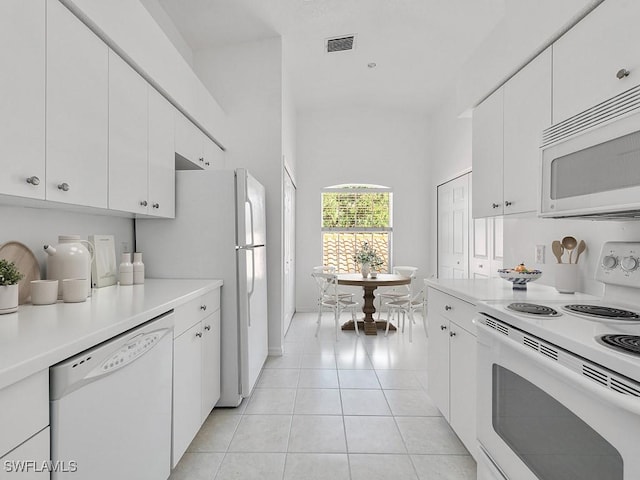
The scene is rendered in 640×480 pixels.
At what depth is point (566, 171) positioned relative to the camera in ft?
4.53

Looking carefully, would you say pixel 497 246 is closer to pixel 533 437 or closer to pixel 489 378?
pixel 489 378

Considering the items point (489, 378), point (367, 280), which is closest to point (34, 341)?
point (489, 378)

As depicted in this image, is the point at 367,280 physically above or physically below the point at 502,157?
below

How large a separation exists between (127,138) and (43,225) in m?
0.60

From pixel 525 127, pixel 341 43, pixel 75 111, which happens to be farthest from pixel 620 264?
pixel 341 43

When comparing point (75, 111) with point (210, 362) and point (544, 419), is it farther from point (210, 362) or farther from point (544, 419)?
point (544, 419)

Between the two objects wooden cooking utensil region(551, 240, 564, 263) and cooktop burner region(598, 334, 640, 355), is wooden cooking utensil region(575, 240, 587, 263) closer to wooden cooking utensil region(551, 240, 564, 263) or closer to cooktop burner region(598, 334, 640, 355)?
wooden cooking utensil region(551, 240, 564, 263)

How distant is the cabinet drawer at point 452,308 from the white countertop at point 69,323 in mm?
1433

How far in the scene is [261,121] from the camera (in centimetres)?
353

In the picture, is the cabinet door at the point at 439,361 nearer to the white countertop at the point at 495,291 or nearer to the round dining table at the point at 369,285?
the white countertop at the point at 495,291

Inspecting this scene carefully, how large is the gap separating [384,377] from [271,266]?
1491 millimetres

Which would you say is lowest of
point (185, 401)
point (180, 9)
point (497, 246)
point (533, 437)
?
point (185, 401)

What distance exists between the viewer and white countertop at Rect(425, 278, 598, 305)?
1.70m
